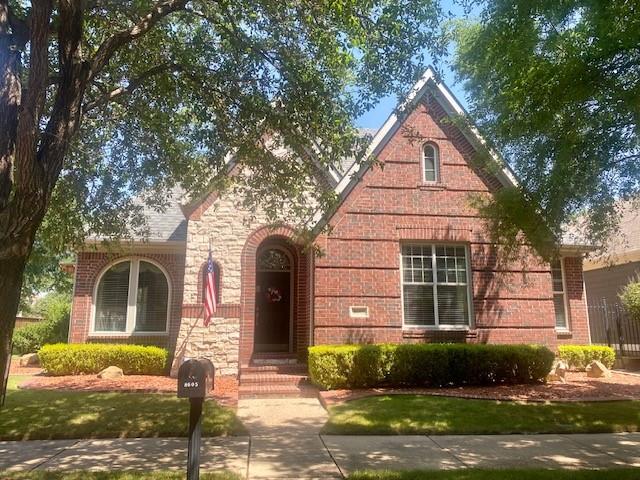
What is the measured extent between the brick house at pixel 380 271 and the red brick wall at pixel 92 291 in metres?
0.06

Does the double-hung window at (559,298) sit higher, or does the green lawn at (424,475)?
the double-hung window at (559,298)

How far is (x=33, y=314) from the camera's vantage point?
1511 inches

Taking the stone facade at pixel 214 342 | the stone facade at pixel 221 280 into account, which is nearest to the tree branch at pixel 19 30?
the stone facade at pixel 221 280

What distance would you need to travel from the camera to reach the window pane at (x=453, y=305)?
41.5 ft

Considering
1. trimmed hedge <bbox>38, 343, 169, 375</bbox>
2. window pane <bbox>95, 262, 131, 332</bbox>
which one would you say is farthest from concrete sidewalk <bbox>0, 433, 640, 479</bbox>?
window pane <bbox>95, 262, 131, 332</bbox>

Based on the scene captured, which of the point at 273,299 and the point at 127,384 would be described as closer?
the point at 127,384

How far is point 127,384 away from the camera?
11625 millimetres

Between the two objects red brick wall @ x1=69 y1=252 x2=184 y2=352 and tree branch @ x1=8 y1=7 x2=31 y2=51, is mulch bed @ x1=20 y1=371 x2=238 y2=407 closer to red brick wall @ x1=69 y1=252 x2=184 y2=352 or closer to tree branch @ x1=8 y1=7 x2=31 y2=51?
red brick wall @ x1=69 y1=252 x2=184 y2=352

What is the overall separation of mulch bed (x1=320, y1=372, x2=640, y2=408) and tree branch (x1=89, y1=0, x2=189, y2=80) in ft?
23.0

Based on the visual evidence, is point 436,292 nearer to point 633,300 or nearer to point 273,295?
point 273,295

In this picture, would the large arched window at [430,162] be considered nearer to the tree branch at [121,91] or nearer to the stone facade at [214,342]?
the stone facade at [214,342]

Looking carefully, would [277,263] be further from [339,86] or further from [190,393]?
[190,393]

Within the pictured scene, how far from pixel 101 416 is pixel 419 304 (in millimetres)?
7742

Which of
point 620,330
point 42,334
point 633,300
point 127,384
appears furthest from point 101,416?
point 620,330
